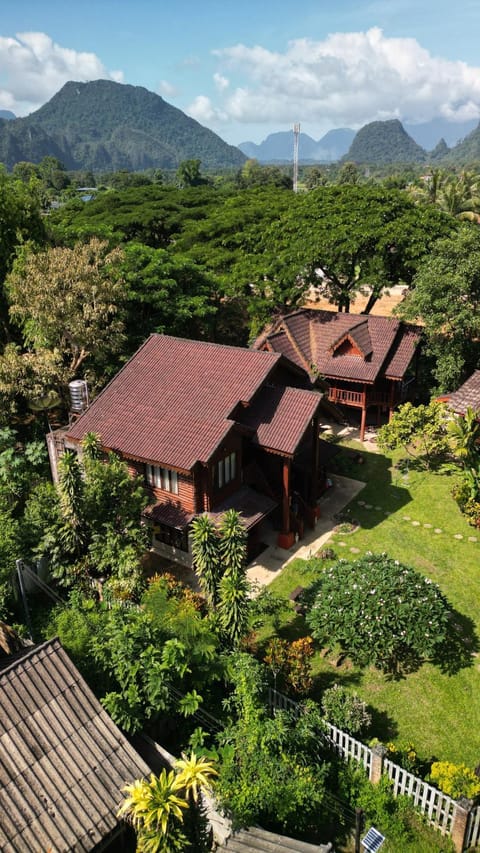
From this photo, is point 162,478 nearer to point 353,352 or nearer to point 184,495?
point 184,495

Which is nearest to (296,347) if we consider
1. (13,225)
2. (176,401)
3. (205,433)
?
(176,401)

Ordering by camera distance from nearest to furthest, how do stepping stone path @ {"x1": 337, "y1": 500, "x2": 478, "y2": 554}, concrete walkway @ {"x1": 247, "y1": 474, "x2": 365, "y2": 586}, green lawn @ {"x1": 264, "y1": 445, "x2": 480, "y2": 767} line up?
green lawn @ {"x1": 264, "y1": 445, "x2": 480, "y2": 767} → concrete walkway @ {"x1": 247, "y1": 474, "x2": 365, "y2": 586} → stepping stone path @ {"x1": 337, "y1": 500, "x2": 478, "y2": 554}

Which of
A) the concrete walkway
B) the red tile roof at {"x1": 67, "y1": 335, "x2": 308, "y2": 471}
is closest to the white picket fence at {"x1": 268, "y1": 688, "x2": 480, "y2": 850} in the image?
the concrete walkway

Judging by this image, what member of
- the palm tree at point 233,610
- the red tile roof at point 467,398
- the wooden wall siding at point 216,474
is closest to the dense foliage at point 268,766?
the palm tree at point 233,610

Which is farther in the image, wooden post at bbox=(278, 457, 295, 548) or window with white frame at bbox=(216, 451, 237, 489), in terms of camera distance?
wooden post at bbox=(278, 457, 295, 548)

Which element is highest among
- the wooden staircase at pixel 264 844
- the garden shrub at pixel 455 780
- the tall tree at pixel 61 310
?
the tall tree at pixel 61 310

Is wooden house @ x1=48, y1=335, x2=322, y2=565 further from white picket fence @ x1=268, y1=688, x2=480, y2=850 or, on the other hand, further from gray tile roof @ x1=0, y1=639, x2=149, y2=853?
gray tile roof @ x1=0, y1=639, x2=149, y2=853

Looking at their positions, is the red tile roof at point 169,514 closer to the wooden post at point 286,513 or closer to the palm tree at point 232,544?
the wooden post at point 286,513
